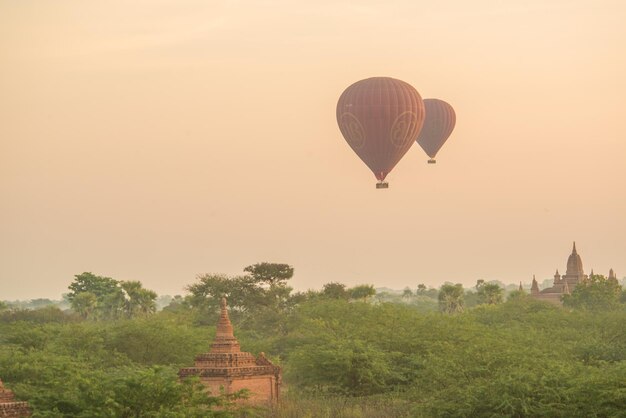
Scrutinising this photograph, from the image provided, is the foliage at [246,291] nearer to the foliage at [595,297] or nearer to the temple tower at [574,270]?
the foliage at [595,297]

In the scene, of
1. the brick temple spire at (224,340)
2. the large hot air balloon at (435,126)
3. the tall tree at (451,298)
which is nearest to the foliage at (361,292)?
the tall tree at (451,298)

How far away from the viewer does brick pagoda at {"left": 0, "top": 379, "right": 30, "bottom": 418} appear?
1211 inches

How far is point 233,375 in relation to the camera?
40562 millimetres

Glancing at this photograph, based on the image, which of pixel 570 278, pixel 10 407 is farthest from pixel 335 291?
pixel 10 407

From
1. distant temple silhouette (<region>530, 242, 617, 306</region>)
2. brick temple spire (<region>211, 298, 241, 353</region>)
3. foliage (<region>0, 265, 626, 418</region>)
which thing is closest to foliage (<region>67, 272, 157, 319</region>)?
foliage (<region>0, 265, 626, 418</region>)

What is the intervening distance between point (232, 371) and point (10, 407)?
1072 cm

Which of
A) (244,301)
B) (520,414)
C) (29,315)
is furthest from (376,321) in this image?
(29,315)

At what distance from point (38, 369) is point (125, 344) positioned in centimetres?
1669

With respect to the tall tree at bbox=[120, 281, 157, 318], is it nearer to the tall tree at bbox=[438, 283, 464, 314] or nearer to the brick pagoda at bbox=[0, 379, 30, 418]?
the tall tree at bbox=[438, 283, 464, 314]

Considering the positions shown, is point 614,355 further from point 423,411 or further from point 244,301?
point 244,301

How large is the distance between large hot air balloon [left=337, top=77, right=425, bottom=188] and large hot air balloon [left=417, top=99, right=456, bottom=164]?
14.7 meters

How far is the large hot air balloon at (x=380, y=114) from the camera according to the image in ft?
242

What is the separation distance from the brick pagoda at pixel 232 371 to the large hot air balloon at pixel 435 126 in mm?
50614

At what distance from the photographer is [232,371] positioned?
133ft
